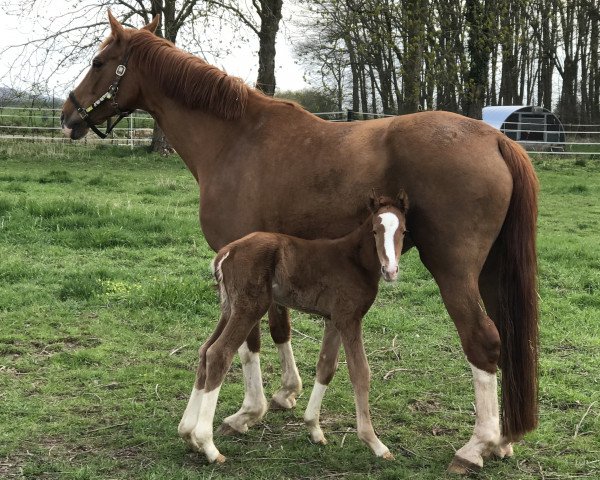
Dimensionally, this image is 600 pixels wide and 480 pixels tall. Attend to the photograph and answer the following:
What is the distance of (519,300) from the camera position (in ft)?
12.7

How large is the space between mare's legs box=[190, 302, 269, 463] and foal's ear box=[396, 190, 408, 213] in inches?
36.0

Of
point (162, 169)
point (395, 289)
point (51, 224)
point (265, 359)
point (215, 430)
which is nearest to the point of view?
point (215, 430)

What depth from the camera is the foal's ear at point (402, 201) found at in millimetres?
3467

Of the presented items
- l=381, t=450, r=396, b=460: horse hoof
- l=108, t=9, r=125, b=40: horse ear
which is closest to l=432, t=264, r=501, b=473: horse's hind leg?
l=381, t=450, r=396, b=460: horse hoof

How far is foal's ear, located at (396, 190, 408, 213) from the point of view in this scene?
3467mm

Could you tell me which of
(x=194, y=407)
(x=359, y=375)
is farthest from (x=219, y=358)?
(x=359, y=375)

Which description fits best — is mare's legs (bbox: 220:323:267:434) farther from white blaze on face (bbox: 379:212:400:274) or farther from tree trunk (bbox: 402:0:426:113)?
tree trunk (bbox: 402:0:426:113)

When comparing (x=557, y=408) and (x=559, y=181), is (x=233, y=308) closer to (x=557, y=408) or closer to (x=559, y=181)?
(x=557, y=408)

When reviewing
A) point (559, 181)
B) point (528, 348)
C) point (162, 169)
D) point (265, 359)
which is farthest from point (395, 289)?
point (162, 169)

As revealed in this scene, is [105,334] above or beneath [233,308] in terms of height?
Result: beneath

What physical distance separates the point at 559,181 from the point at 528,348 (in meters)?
12.0

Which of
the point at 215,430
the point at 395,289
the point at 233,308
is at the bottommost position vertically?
the point at 215,430

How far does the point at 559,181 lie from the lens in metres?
14.9

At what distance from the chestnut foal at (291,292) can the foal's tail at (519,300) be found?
2.55 ft
